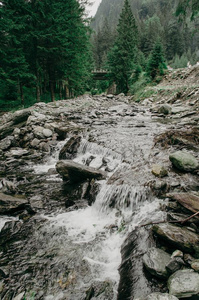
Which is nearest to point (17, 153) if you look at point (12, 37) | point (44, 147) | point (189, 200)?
point (44, 147)

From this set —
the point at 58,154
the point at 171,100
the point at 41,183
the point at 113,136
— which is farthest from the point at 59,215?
the point at 171,100

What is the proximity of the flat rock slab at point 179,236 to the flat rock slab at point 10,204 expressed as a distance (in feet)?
11.6

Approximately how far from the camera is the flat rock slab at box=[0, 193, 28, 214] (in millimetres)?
4453

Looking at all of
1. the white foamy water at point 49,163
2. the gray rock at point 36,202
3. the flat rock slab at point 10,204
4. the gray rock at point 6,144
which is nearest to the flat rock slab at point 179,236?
the gray rock at point 36,202

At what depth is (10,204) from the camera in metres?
4.55

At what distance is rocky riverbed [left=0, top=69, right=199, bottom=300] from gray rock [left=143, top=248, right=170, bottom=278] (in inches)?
0.6

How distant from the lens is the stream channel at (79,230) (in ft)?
9.17

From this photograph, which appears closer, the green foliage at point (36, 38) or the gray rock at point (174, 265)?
the gray rock at point (174, 265)

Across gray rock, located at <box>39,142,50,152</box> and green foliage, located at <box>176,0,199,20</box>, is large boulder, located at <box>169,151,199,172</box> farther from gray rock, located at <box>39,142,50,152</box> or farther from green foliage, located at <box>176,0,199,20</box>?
green foliage, located at <box>176,0,199,20</box>

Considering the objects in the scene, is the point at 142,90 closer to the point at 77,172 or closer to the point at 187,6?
the point at 187,6

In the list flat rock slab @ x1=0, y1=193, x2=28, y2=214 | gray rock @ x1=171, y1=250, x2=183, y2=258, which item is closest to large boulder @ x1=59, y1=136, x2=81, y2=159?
flat rock slab @ x1=0, y1=193, x2=28, y2=214

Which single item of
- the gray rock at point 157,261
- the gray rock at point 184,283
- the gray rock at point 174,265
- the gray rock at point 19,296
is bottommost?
the gray rock at point 19,296

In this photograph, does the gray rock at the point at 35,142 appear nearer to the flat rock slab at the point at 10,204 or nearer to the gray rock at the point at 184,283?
the flat rock slab at the point at 10,204

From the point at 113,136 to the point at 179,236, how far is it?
6785mm
